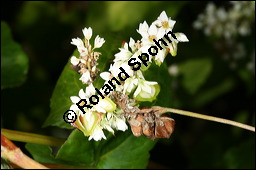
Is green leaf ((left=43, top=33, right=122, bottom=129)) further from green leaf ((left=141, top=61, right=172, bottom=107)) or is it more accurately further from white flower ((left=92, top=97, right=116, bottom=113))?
white flower ((left=92, top=97, right=116, bottom=113))

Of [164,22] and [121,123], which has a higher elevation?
[164,22]

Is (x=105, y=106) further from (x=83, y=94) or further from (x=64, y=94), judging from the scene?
(x=64, y=94)

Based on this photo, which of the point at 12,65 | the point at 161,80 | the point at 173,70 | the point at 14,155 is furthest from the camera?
the point at 173,70

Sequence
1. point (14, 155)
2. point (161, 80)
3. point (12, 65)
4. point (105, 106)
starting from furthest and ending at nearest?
1. point (12, 65)
2. point (161, 80)
3. point (14, 155)
4. point (105, 106)

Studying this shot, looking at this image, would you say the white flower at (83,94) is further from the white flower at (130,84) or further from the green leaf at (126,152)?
the green leaf at (126,152)

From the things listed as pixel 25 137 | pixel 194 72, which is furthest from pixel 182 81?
pixel 25 137

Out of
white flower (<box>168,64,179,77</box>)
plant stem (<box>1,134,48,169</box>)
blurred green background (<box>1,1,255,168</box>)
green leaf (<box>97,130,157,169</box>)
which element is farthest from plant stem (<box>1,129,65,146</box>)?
white flower (<box>168,64,179,77</box>)

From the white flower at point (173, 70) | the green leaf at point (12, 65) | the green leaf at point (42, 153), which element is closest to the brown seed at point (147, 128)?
the green leaf at point (42, 153)
